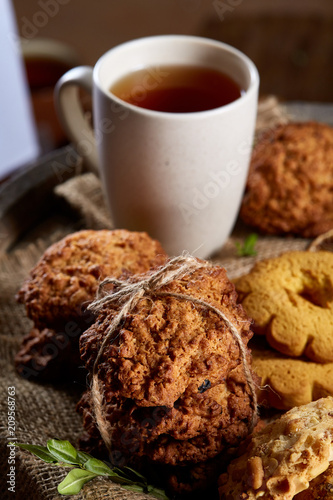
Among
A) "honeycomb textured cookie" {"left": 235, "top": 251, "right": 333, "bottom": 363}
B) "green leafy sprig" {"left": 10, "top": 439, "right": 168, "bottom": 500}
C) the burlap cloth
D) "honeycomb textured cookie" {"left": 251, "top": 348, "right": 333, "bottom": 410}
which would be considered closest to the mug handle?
the burlap cloth

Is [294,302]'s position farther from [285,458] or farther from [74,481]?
[74,481]

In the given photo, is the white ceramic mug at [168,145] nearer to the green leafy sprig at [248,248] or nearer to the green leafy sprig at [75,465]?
the green leafy sprig at [248,248]

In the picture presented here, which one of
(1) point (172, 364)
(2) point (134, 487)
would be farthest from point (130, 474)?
(1) point (172, 364)

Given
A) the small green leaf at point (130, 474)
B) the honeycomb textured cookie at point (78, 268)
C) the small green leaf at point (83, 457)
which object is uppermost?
the honeycomb textured cookie at point (78, 268)

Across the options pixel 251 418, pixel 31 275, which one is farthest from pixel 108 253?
pixel 251 418

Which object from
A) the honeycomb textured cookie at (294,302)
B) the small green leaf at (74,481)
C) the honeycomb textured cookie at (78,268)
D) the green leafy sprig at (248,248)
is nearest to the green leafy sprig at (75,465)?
the small green leaf at (74,481)

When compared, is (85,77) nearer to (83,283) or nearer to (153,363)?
(83,283)
